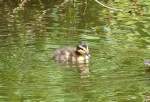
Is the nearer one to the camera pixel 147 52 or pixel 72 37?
pixel 147 52

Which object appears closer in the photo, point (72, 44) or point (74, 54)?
point (74, 54)

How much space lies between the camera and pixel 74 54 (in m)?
9.80

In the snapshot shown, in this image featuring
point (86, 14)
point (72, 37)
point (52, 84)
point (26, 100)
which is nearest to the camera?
point (26, 100)

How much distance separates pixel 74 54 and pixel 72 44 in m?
0.54

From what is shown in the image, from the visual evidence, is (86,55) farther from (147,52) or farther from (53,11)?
(53,11)

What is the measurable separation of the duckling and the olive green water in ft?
0.38

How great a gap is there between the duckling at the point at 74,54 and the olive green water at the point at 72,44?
114mm

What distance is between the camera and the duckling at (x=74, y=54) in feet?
31.3

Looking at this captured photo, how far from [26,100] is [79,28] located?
367 centimetres

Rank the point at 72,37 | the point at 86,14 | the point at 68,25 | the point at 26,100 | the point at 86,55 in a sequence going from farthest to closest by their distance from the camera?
the point at 86,14 → the point at 68,25 → the point at 72,37 → the point at 86,55 → the point at 26,100

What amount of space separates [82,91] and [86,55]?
160 centimetres

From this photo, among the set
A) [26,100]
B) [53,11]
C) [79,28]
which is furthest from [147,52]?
[53,11]

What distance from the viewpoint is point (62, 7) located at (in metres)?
13.0

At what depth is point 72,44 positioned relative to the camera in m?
10.3
